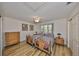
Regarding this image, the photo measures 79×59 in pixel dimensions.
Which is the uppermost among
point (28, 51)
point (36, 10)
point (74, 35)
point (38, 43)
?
point (36, 10)

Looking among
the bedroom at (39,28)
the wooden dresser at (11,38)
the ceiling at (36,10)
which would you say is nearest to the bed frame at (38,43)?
the bedroom at (39,28)

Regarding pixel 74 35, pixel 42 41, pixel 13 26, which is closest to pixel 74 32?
pixel 74 35

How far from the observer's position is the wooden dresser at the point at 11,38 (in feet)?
4.89

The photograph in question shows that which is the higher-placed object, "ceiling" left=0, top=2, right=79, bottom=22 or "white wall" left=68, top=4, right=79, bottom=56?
"ceiling" left=0, top=2, right=79, bottom=22

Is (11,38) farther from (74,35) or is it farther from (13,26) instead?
(74,35)

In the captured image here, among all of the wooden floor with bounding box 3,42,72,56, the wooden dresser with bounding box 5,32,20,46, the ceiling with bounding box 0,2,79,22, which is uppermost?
the ceiling with bounding box 0,2,79,22

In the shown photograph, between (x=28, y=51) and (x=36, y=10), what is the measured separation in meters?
0.73

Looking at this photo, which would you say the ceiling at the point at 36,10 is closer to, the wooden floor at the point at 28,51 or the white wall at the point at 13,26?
the white wall at the point at 13,26

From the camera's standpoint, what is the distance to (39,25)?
5.14 feet

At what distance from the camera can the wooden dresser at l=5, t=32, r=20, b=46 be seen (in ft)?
4.89

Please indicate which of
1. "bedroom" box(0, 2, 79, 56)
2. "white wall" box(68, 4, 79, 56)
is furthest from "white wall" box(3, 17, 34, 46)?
"white wall" box(68, 4, 79, 56)

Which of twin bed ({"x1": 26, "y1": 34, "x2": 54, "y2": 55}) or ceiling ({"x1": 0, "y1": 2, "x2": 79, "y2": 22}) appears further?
twin bed ({"x1": 26, "y1": 34, "x2": 54, "y2": 55})

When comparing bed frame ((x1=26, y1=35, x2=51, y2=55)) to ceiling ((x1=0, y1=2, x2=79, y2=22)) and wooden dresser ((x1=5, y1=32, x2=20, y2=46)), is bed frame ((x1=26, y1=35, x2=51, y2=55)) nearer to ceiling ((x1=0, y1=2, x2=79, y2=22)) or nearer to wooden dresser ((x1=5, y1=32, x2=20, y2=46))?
wooden dresser ((x1=5, y1=32, x2=20, y2=46))

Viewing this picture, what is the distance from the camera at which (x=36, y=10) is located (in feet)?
4.88
